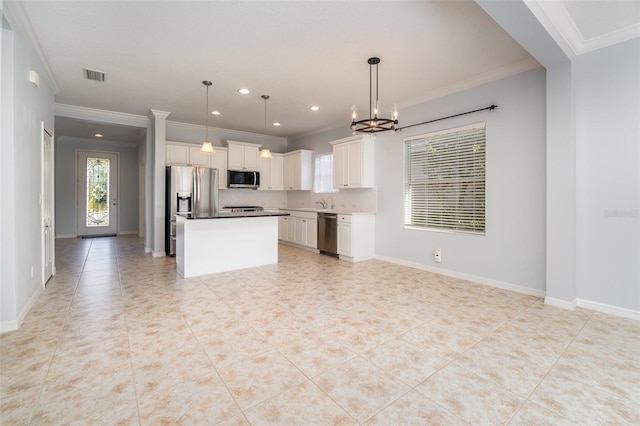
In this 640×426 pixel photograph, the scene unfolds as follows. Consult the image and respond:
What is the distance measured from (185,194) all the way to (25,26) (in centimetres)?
339

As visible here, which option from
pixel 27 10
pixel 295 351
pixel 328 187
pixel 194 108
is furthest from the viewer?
pixel 328 187

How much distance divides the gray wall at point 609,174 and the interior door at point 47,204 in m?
6.29

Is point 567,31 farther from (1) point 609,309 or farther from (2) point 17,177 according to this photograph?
(2) point 17,177

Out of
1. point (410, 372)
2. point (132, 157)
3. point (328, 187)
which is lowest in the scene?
point (410, 372)

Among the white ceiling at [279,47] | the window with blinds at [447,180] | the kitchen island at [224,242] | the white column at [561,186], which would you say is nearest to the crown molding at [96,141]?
the white ceiling at [279,47]

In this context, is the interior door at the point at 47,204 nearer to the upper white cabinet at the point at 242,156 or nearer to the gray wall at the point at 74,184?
the upper white cabinet at the point at 242,156

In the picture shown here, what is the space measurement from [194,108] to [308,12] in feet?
11.9

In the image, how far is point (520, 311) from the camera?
10.3ft

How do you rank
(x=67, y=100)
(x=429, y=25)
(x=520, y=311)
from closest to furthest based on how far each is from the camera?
(x=429, y=25) → (x=520, y=311) → (x=67, y=100)

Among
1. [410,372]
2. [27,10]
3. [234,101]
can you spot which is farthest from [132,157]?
[410,372]

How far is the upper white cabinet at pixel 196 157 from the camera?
20.6ft

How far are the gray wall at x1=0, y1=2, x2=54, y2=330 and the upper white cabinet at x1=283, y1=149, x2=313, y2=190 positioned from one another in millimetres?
4836

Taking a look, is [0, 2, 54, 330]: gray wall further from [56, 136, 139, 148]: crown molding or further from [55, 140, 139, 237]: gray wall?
[55, 140, 139, 237]: gray wall

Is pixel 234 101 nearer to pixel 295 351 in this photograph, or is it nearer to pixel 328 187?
pixel 328 187
